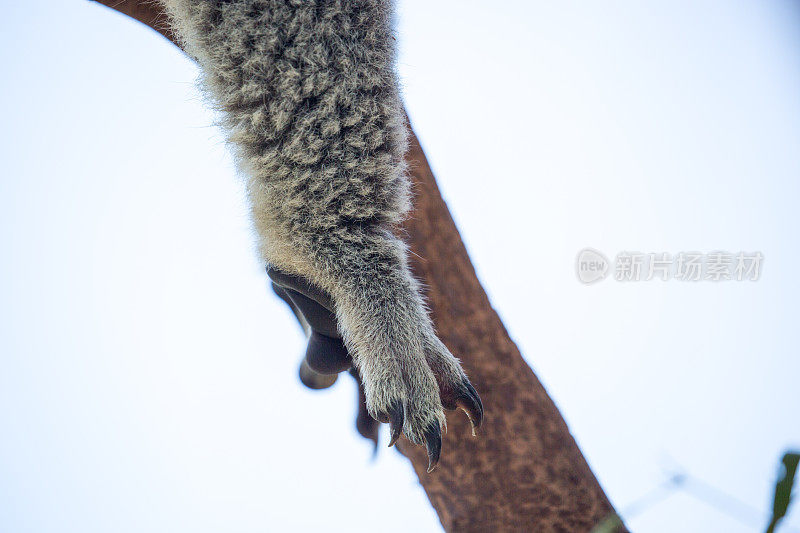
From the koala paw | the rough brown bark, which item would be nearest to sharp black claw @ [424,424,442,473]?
the koala paw

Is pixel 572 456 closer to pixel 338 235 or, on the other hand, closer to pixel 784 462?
pixel 338 235

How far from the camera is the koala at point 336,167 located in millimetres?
863

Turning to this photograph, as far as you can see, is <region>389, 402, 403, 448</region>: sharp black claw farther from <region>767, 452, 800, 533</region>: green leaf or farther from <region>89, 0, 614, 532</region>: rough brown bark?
<region>767, 452, 800, 533</region>: green leaf

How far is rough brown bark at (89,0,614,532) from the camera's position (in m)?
1.18

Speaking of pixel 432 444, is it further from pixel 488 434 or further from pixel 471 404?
pixel 488 434

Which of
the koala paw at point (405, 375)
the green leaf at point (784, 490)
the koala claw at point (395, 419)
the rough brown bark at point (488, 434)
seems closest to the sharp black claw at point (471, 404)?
the koala paw at point (405, 375)

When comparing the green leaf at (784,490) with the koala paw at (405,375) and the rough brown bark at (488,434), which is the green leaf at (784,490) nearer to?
the koala paw at (405,375)

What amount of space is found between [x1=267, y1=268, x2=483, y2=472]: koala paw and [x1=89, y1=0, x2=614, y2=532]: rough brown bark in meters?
0.27

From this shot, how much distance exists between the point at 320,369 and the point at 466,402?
0.98 ft

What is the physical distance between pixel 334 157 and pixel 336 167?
2 centimetres

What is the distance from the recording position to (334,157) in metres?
0.89

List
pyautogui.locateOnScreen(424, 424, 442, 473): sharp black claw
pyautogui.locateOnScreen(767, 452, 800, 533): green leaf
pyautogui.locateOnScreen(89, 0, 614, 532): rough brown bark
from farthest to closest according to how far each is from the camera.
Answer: pyautogui.locateOnScreen(89, 0, 614, 532): rough brown bark
pyautogui.locateOnScreen(424, 424, 442, 473): sharp black claw
pyautogui.locateOnScreen(767, 452, 800, 533): green leaf

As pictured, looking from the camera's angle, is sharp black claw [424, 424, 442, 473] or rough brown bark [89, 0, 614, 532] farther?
rough brown bark [89, 0, 614, 532]

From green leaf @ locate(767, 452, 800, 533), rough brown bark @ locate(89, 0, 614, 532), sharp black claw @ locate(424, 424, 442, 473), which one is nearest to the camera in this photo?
green leaf @ locate(767, 452, 800, 533)
